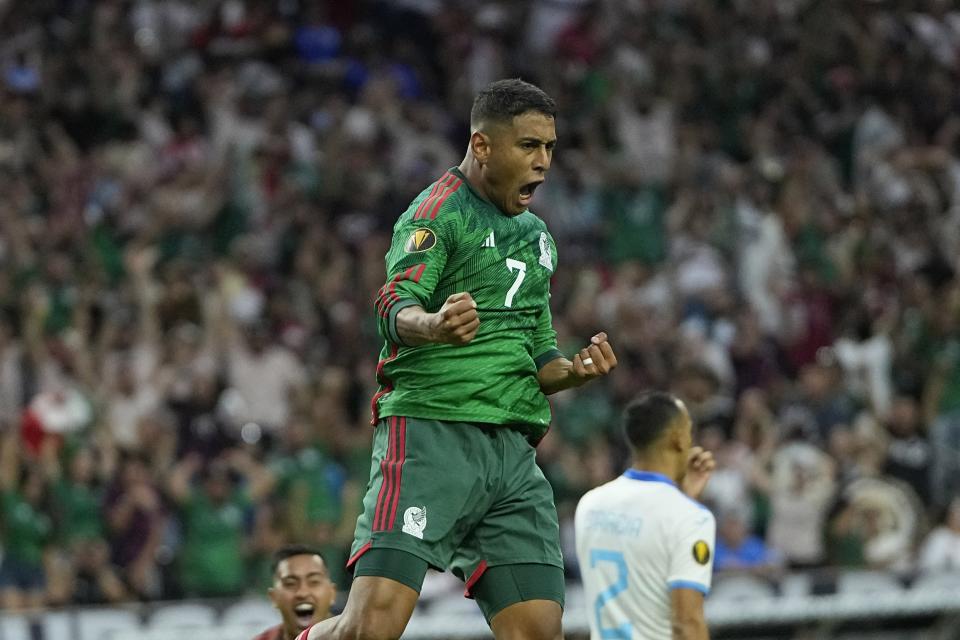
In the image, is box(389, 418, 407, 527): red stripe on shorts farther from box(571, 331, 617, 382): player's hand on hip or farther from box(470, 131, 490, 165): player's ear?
box(470, 131, 490, 165): player's ear

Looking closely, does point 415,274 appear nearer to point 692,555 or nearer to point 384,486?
point 384,486

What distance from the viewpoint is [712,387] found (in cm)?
1426

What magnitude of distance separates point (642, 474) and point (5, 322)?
24.7ft

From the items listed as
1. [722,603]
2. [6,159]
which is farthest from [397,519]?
[6,159]

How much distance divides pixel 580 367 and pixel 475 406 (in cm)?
37

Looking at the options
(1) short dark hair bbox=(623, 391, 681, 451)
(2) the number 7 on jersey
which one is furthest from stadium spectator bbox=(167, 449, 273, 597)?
(2) the number 7 on jersey

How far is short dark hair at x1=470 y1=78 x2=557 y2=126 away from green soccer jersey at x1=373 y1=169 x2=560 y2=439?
0.84ft

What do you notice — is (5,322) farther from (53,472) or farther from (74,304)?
(53,472)

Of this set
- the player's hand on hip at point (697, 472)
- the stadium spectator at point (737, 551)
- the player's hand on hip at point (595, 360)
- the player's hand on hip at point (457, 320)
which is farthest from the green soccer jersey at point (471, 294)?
the stadium spectator at point (737, 551)

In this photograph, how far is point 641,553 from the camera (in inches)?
271

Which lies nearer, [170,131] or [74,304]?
[74,304]

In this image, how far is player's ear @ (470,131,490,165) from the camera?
18.3ft

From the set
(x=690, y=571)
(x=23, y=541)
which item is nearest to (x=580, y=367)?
(x=690, y=571)

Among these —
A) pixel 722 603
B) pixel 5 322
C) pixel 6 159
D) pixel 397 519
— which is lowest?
pixel 722 603
